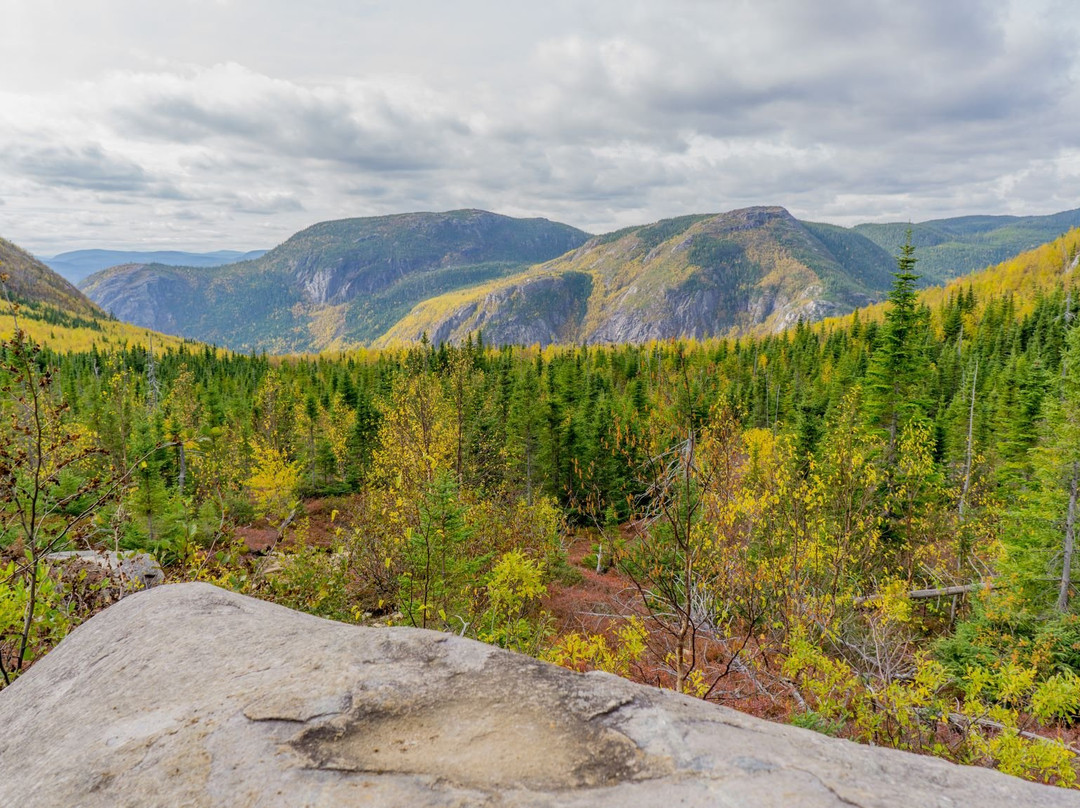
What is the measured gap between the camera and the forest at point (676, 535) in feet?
21.9

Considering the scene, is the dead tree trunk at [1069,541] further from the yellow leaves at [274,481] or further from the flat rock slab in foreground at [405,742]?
the yellow leaves at [274,481]

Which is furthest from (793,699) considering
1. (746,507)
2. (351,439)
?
(351,439)

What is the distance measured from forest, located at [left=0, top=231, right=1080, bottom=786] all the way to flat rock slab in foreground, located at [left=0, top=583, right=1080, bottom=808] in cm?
156

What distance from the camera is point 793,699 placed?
10.3 m

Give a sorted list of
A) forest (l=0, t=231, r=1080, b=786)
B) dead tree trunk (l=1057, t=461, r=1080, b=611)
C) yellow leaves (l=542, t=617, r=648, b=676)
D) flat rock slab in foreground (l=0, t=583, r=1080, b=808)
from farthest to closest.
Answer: dead tree trunk (l=1057, t=461, r=1080, b=611), yellow leaves (l=542, t=617, r=648, b=676), forest (l=0, t=231, r=1080, b=786), flat rock slab in foreground (l=0, t=583, r=1080, b=808)

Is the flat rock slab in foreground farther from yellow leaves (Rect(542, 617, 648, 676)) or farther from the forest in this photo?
yellow leaves (Rect(542, 617, 648, 676))

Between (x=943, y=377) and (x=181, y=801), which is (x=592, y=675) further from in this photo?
(x=943, y=377)

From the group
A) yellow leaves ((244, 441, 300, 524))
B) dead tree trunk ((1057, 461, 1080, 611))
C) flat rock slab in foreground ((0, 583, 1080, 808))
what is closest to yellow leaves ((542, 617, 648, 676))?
flat rock slab in foreground ((0, 583, 1080, 808))

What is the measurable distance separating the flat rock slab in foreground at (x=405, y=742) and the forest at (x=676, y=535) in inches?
61.4

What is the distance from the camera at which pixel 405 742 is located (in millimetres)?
2762

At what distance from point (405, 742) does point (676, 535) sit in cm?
455

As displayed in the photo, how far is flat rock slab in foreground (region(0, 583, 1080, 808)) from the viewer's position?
2469 millimetres

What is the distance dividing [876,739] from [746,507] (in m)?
5.98

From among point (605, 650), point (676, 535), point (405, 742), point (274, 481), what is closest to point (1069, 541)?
point (605, 650)
